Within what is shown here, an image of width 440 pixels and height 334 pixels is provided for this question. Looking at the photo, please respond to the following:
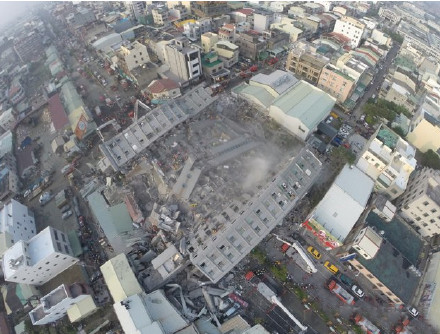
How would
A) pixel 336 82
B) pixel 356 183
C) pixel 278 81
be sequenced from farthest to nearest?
pixel 336 82, pixel 278 81, pixel 356 183

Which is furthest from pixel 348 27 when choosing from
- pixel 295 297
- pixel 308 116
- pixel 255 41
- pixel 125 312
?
pixel 125 312

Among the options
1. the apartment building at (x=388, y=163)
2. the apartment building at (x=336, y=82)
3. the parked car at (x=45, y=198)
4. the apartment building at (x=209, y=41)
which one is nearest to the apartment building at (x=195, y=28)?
the apartment building at (x=209, y=41)

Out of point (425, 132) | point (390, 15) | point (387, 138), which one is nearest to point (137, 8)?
point (387, 138)

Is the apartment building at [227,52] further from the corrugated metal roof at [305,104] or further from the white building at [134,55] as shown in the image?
the corrugated metal roof at [305,104]

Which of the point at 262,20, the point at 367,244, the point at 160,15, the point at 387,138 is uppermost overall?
the point at 160,15

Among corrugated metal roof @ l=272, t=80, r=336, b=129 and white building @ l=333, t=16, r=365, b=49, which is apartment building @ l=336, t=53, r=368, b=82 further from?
white building @ l=333, t=16, r=365, b=49

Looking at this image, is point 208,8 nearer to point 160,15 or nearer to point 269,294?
point 160,15
